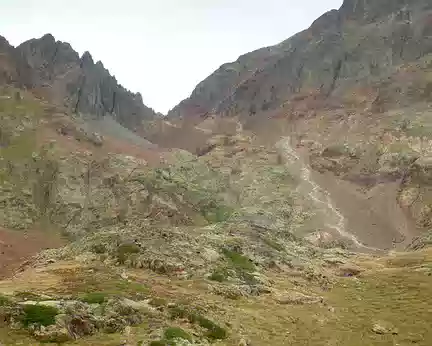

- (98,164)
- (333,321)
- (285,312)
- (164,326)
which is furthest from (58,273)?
(98,164)

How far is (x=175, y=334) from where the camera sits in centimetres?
2820

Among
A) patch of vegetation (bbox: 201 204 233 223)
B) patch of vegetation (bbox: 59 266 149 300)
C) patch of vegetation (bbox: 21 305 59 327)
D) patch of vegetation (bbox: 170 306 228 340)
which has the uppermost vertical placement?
patch of vegetation (bbox: 21 305 59 327)

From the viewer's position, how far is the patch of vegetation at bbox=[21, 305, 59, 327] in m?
26.6

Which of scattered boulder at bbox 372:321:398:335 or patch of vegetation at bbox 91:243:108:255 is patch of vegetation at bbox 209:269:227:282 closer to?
patch of vegetation at bbox 91:243:108:255

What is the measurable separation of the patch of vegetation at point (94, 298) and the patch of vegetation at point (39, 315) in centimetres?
383

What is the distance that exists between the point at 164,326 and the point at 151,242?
70.9 ft

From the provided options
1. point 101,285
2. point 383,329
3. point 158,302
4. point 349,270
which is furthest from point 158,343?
point 349,270

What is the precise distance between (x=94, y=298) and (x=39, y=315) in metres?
5.17

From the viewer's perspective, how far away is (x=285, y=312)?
39281mm

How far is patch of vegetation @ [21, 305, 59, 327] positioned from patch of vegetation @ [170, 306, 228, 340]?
7.82m

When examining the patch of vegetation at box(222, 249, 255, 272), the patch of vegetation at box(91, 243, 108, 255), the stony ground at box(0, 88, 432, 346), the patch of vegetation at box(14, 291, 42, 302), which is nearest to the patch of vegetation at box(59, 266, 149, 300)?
the stony ground at box(0, 88, 432, 346)

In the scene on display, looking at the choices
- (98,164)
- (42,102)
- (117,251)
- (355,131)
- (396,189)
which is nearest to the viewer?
(117,251)

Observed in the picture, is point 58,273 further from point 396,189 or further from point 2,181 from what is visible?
point 396,189

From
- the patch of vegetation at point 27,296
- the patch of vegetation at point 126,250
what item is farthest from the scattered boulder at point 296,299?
the patch of vegetation at point 27,296
